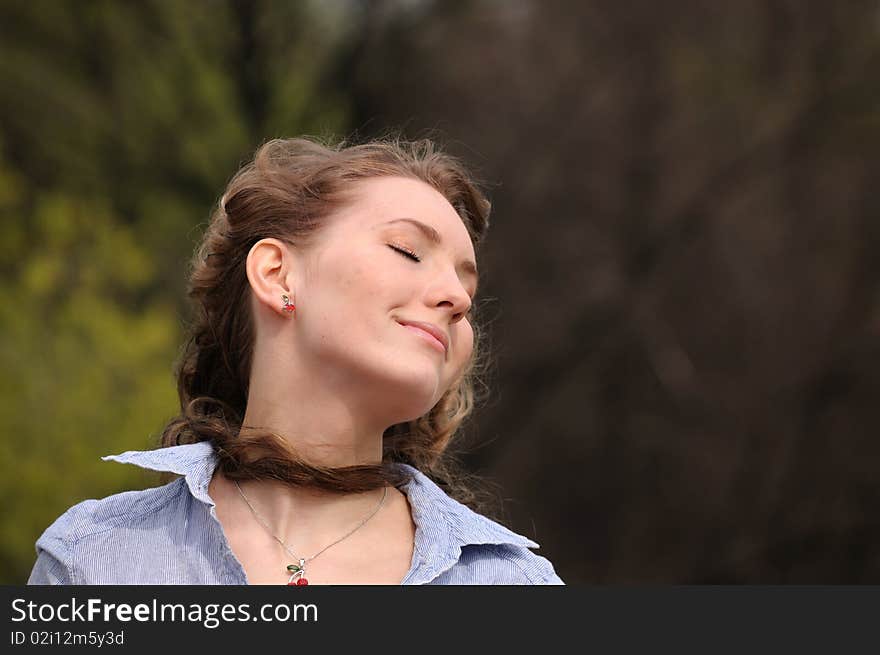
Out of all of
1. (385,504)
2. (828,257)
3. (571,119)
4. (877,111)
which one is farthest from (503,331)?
(385,504)

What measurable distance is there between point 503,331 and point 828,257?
2.49 meters

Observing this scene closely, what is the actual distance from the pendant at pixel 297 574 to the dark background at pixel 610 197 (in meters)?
6.45

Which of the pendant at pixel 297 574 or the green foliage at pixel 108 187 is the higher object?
the green foliage at pixel 108 187

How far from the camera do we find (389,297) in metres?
2.12

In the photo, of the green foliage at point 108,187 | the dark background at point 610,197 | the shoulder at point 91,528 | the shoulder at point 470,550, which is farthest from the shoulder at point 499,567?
the dark background at point 610,197

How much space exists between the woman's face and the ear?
0.03 metres

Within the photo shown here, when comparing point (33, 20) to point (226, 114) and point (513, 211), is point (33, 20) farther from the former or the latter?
point (513, 211)

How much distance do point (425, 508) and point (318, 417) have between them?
253 mm

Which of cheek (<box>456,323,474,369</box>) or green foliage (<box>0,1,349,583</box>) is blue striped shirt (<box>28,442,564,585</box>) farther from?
green foliage (<box>0,1,349,583</box>)

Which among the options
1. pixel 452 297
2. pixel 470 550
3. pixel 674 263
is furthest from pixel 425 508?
pixel 674 263

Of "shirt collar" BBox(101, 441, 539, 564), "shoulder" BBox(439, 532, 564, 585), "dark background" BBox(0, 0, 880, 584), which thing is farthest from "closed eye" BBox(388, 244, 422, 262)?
"dark background" BBox(0, 0, 880, 584)

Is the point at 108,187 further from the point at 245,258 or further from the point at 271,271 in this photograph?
the point at 271,271

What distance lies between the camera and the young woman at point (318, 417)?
2014mm

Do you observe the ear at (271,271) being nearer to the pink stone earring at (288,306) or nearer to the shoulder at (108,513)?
the pink stone earring at (288,306)
